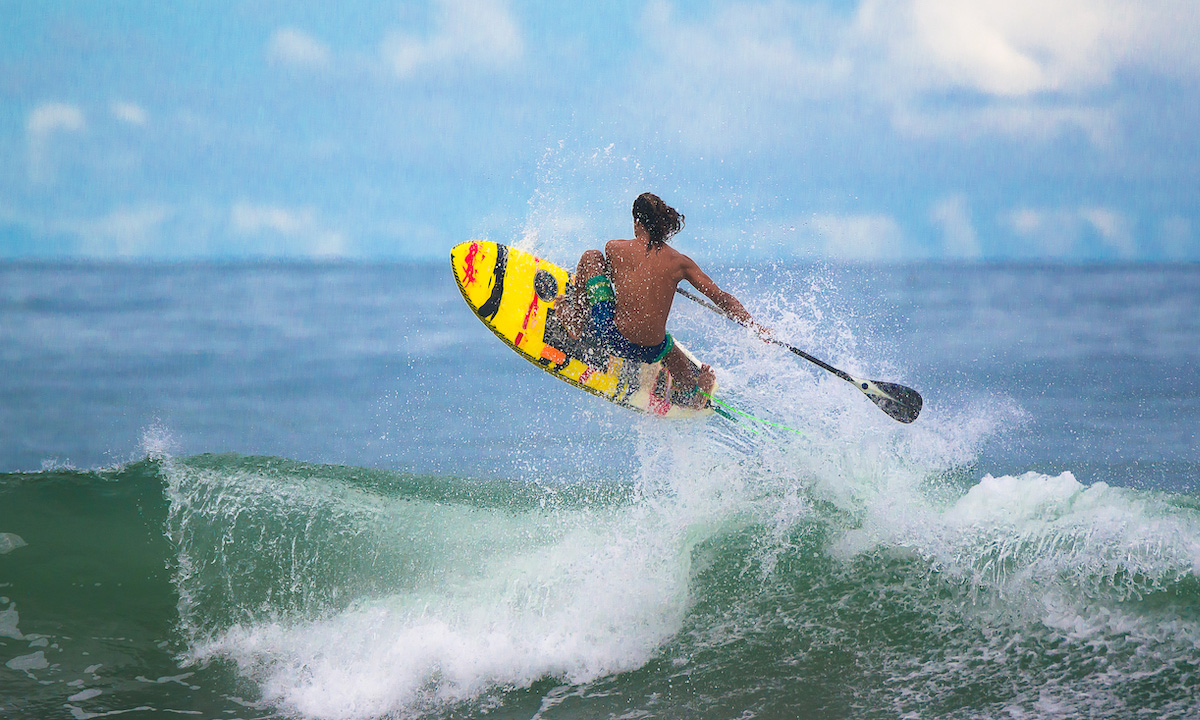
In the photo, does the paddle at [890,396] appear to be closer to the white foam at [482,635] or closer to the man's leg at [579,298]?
the man's leg at [579,298]

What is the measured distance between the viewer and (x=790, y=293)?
5.89m

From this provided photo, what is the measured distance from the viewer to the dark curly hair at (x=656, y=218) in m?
5.03

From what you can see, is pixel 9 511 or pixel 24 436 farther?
pixel 24 436

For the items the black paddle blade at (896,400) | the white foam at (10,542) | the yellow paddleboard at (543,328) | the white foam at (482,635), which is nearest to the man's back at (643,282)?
the yellow paddleboard at (543,328)

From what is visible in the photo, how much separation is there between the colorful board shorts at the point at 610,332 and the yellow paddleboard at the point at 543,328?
2.9 inches

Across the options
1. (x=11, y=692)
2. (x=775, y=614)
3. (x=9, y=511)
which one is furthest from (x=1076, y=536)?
(x=9, y=511)

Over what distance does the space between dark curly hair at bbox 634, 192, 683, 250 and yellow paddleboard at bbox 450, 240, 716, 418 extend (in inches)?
36.9

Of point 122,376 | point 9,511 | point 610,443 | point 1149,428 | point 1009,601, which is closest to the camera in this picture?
point 1009,601

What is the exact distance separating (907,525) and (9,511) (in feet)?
19.7

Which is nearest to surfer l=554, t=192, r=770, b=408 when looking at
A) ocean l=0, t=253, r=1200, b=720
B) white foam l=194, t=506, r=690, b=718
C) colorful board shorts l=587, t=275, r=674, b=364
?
colorful board shorts l=587, t=275, r=674, b=364

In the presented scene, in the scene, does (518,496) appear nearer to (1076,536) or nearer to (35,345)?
(1076,536)

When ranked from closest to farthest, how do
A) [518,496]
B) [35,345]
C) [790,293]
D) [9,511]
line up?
[790,293]
[9,511]
[518,496]
[35,345]

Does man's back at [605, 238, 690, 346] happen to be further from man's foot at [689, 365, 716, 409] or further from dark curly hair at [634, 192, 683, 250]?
man's foot at [689, 365, 716, 409]

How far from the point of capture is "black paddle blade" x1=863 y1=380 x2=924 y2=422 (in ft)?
18.7
